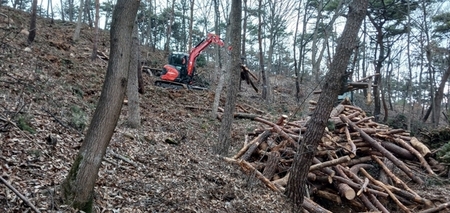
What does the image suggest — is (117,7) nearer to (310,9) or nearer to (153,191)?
(153,191)

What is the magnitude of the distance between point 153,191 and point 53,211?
161 centimetres

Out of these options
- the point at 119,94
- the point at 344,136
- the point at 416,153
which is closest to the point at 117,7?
the point at 119,94

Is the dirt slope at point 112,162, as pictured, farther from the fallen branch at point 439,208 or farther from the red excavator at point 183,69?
the red excavator at point 183,69

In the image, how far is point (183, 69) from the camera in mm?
16734

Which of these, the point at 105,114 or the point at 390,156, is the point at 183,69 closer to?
the point at 390,156

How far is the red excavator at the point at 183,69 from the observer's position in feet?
52.4

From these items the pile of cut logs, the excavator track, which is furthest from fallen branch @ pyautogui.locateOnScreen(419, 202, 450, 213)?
the excavator track

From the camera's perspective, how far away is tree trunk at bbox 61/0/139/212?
3.23 m

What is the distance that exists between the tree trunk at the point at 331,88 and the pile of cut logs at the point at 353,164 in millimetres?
938

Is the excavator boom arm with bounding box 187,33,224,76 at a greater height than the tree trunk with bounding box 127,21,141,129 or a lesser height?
greater

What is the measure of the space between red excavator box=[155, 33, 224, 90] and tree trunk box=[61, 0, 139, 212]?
41.0 ft

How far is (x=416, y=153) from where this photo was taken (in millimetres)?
8484

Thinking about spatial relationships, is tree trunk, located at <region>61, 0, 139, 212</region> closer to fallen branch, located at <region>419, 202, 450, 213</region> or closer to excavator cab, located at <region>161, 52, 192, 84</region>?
fallen branch, located at <region>419, 202, 450, 213</region>

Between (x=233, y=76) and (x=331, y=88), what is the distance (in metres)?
2.60
